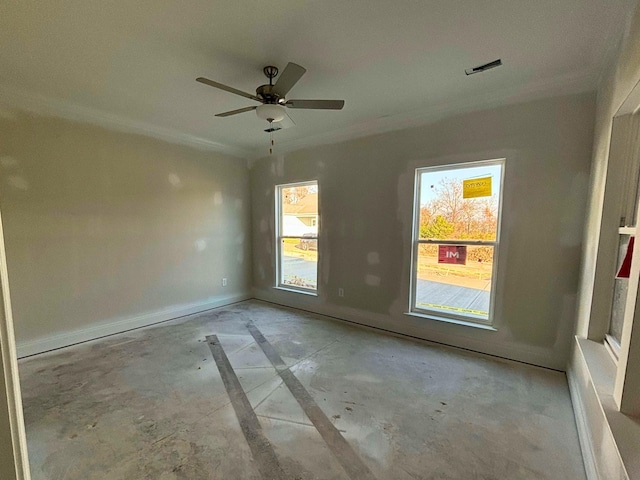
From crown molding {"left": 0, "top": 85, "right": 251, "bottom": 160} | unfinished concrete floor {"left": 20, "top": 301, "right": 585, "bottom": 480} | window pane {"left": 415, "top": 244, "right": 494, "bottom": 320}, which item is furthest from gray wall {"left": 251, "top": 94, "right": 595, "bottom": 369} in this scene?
crown molding {"left": 0, "top": 85, "right": 251, "bottom": 160}

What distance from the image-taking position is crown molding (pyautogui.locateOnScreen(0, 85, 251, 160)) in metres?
2.76

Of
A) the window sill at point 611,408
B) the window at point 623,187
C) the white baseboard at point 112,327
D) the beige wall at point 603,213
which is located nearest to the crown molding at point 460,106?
the beige wall at point 603,213

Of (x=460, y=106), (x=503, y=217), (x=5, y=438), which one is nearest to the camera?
(x=5, y=438)

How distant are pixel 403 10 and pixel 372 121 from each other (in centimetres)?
182

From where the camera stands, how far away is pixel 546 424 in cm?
195

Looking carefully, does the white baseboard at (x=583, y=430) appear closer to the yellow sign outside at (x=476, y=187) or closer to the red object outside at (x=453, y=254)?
the red object outside at (x=453, y=254)

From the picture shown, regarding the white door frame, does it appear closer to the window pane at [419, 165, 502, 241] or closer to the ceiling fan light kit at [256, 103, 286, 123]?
the ceiling fan light kit at [256, 103, 286, 123]

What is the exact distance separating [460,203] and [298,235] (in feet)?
7.93

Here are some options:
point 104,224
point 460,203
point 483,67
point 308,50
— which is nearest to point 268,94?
point 308,50

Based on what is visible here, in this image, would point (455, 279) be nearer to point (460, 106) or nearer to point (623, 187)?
point (623, 187)

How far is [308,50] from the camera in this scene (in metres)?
2.09

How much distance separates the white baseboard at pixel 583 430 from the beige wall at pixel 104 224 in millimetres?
4366

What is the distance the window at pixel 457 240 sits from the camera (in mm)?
2953

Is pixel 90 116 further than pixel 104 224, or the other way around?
pixel 104 224
